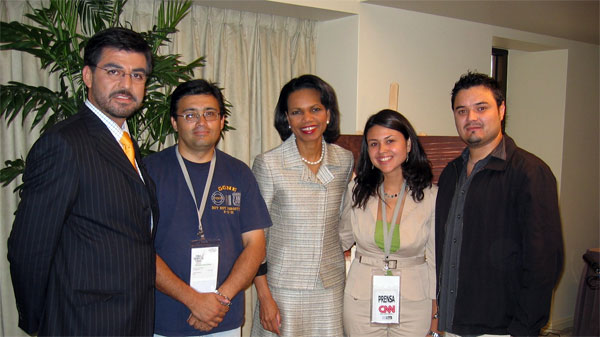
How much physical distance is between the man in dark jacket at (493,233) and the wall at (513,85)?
→ 1.97m

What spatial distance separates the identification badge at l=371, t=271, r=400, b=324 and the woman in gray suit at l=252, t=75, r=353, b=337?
0.22 meters

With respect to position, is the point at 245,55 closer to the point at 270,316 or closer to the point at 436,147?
the point at 436,147

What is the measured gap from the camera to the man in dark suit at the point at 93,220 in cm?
152

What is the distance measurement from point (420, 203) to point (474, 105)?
0.52 metres

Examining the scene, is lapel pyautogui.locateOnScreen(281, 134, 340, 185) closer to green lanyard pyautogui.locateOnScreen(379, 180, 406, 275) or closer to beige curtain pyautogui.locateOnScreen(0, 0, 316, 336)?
green lanyard pyautogui.locateOnScreen(379, 180, 406, 275)

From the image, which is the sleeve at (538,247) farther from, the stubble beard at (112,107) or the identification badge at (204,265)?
the stubble beard at (112,107)

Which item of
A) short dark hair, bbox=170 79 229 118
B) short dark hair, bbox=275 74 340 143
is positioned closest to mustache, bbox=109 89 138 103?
short dark hair, bbox=170 79 229 118

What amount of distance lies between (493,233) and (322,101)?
1.03 m

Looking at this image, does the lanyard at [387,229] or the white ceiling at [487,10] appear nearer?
the lanyard at [387,229]

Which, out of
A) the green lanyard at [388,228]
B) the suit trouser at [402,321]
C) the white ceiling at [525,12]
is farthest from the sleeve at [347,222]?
the white ceiling at [525,12]

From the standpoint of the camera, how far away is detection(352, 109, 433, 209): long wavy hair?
7.74 feet

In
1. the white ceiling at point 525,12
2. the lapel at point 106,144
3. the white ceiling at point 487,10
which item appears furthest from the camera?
the white ceiling at point 525,12

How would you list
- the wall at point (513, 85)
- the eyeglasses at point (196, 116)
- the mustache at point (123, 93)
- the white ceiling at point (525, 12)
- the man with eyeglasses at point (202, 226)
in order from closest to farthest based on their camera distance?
1. the mustache at point (123, 93)
2. the man with eyeglasses at point (202, 226)
3. the eyeglasses at point (196, 116)
4. the white ceiling at point (525, 12)
5. the wall at point (513, 85)

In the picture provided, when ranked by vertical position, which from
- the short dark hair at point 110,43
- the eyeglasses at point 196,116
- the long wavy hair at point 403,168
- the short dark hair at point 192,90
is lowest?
the long wavy hair at point 403,168
